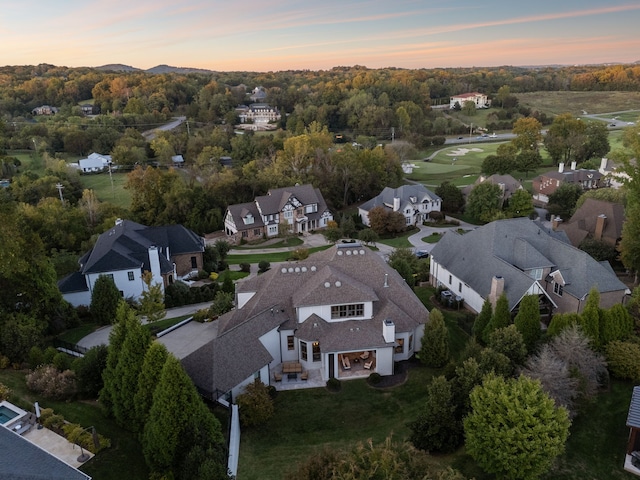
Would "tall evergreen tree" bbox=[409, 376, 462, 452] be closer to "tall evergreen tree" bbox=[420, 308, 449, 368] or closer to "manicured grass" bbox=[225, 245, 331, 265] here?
"tall evergreen tree" bbox=[420, 308, 449, 368]

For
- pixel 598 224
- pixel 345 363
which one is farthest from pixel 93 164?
pixel 598 224

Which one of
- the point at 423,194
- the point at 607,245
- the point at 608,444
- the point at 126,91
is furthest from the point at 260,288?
the point at 126,91

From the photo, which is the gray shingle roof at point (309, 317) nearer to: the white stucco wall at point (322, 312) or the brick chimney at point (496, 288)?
the white stucco wall at point (322, 312)

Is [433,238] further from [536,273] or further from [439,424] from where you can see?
[439,424]

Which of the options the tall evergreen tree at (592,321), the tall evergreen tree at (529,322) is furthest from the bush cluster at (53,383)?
the tall evergreen tree at (592,321)

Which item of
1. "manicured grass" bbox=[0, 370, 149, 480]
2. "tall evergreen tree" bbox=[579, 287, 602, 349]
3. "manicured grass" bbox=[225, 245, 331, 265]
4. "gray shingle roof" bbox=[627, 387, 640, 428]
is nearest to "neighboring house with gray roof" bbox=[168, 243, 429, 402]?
"manicured grass" bbox=[0, 370, 149, 480]
